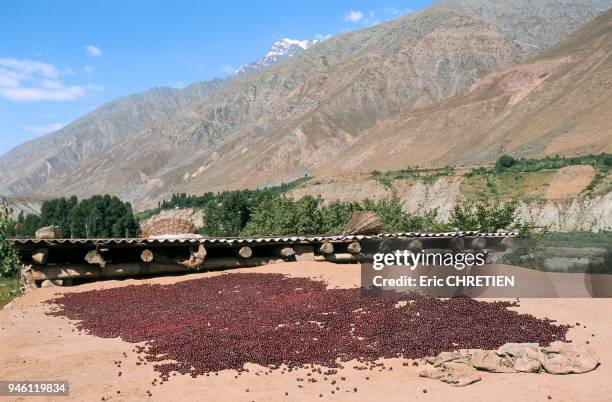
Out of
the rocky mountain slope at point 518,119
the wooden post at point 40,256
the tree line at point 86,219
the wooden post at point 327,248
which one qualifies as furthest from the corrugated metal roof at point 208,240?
the tree line at point 86,219

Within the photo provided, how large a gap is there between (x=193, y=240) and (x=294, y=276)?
149 inches

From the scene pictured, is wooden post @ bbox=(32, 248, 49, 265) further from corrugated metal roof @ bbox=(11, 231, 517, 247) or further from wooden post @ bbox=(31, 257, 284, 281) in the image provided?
wooden post @ bbox=(31, 257, 284, 281)

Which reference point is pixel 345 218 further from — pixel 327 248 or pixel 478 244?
pixel 478 244

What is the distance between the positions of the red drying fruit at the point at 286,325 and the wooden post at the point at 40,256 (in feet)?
5.60

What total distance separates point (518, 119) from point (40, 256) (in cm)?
12156

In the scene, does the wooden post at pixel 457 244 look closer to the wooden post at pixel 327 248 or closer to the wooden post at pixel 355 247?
the wooden post at pixel 355 247

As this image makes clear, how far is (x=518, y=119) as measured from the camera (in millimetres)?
123688

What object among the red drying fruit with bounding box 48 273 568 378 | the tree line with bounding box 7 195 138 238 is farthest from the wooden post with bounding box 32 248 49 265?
the tree line with bounding box 7 195 138 238

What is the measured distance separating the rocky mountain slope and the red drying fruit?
8555 centimetres

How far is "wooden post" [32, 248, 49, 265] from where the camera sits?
690 inches

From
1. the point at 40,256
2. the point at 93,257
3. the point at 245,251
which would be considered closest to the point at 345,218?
the point at 245,251

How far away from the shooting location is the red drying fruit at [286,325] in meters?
Answer: 10.6

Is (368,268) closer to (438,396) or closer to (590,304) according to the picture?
(590,304)

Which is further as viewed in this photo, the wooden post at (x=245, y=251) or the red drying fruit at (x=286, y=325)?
the wooden post at (x=245, y=251)
